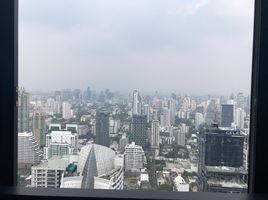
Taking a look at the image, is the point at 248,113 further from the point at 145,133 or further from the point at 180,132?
the point at 145,133

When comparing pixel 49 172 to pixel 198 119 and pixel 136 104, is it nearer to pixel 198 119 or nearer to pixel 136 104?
pixel 136 104

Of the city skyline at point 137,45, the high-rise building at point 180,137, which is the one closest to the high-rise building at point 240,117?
the city skyline at point 137,45

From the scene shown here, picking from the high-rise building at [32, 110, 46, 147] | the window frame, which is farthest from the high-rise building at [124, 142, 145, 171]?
the high-rise building at [32, 110, 46, 147]

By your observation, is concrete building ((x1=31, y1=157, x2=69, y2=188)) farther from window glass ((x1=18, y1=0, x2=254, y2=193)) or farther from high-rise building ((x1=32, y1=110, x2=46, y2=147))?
high-rise building ((x1=32, y1=110, x2=46, y2=147))

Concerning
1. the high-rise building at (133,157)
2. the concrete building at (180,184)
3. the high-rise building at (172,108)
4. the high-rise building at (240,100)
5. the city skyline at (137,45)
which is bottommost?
the concrete building at (180,184)

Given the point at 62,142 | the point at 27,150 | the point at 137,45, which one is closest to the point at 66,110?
the point at 62,142

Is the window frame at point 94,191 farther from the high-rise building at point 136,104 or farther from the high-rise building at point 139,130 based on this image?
the high-rise building at point 136,104
